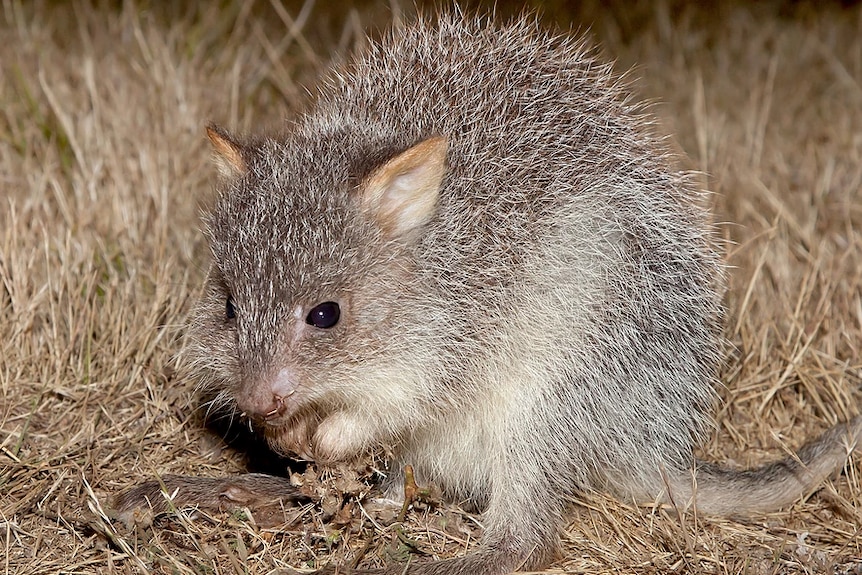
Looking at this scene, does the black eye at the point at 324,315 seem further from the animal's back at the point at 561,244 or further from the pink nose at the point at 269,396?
the animal's back at the point at 561,244

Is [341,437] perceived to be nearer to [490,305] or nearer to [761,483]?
[490,305]

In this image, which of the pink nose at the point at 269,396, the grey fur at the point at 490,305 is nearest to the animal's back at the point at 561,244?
the grey fur at the point at 490,305

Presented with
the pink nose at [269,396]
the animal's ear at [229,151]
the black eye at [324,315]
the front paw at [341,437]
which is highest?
the animal's ear at [229,151]

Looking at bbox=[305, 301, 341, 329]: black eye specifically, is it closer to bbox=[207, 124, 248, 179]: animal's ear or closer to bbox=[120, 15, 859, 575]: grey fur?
bbox=[120, 15, 859, 575]: grey fur

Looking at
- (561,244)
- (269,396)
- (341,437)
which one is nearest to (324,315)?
(269,396)

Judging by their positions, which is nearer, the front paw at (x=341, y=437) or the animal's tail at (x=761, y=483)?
the front paw at (x=341, y=437)

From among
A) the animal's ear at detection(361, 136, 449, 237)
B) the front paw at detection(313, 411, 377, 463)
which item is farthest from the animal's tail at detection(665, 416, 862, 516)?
the animal's ear at detection(361, 136, 449, 237)
